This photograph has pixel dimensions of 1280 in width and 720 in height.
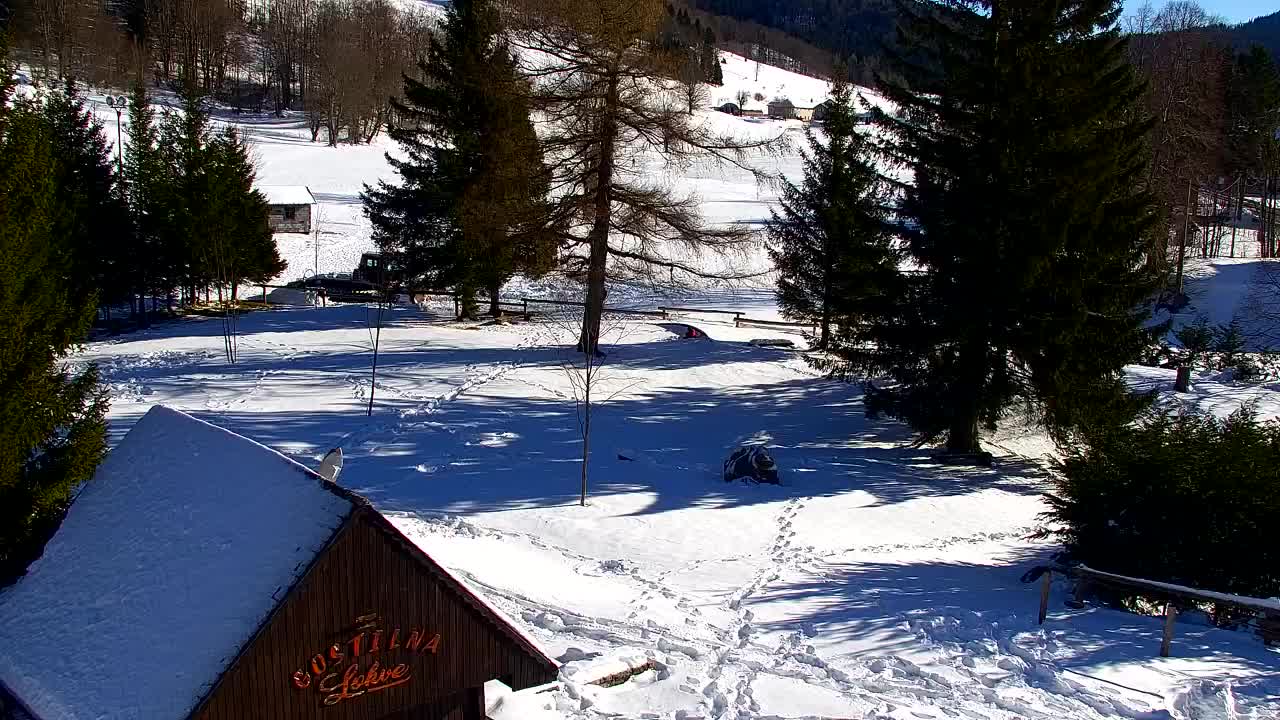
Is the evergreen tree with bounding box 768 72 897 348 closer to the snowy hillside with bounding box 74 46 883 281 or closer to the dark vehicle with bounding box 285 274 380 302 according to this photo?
the snowy hillside with bounding box 74 46 883 281

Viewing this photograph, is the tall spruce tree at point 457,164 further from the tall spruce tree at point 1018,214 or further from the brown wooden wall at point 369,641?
the brown wooden wall at point 369,641

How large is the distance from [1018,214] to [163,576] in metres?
18.5

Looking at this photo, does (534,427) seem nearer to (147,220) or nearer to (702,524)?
(702,524)

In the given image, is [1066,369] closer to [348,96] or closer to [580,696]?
[580,696]

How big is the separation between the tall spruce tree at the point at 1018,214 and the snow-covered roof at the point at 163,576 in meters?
17.1

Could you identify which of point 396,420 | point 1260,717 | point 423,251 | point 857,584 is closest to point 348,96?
point 423,251

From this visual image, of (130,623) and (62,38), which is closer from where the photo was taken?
(130,623)

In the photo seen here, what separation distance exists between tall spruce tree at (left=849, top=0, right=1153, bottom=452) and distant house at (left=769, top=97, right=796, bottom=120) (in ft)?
321

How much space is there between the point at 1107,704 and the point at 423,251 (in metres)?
26.0

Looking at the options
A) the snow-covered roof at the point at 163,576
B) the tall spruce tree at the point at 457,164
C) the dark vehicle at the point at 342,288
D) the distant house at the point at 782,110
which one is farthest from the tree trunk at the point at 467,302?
the distant house at the point at 782,110

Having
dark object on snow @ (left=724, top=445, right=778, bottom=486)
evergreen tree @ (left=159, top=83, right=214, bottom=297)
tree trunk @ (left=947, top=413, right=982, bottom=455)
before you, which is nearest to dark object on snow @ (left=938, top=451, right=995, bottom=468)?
tree trunk @ (left=947, top=413, right=982, bottom=455)

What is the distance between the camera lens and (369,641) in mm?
6688

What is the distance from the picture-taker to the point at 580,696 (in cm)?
1019

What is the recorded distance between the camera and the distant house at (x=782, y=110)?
117062 millimetres
